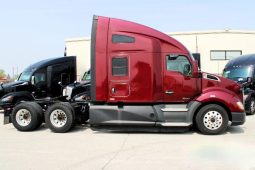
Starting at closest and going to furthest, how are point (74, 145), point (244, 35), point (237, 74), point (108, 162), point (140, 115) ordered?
point (108, 162) < point (74, 145) < point (140, 115) < point (237, 74) < point (244, 35)

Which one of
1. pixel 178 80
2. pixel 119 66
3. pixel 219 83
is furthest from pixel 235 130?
pixel 119 66

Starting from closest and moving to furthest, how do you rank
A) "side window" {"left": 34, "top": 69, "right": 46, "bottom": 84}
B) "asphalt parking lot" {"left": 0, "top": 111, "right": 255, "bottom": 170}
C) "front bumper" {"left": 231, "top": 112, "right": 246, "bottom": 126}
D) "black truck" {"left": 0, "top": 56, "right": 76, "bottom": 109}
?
"asphalt parking lot" {"left": 0, "top": 111, "right": 255, "bottom": 170} < "front bumper" {"left": 231, "top": 112, "right": 246, "bottom": 126} < "black truck" {"left": 0, "top": 56, "right": 76, "bottom": 109} < "side window" {"left": 34, "top": 69, "right": 46, "bottom": 84}

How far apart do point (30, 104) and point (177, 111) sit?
439 centimetres

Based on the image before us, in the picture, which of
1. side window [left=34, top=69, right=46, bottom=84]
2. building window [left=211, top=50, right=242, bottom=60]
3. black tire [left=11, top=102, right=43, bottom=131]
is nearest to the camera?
black tire [left=11, top=102, right=43, bottom=131]

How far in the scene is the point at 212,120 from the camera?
10.1 meters

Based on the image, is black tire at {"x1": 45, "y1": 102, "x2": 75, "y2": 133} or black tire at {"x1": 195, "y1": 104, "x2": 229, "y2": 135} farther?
black tire at {"x1": 45, "y1": 102, "x2": 75, "y2": 133}

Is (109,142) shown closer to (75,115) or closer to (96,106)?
(96,106)

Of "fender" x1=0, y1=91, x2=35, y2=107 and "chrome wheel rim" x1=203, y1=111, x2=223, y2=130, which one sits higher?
"fender" x1=0, y1=91, x2=35, y2=107

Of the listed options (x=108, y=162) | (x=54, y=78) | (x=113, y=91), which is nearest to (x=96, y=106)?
(x=113, y=91)

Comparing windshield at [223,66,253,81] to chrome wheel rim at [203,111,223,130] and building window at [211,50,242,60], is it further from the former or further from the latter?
building window at [211,50,242,60]

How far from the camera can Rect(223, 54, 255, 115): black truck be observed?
1510 cm

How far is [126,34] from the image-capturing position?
10328mm

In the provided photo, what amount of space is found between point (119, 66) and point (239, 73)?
8.44 meters

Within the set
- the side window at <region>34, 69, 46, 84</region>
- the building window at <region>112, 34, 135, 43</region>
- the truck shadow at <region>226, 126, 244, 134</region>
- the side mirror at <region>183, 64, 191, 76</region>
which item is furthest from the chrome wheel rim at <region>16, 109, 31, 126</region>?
the side window at <region>34, 69, 46, 84</region>
